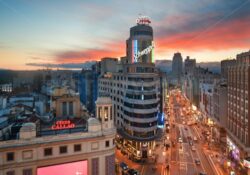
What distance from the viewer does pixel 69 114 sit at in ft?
138

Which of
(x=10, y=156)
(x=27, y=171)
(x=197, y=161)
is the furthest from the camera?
(x=197, y=161)

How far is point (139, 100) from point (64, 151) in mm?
27067

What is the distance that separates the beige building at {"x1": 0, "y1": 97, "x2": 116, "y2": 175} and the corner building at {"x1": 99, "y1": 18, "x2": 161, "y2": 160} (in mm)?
20281

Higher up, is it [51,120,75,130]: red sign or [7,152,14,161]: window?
[51,120,75,130]: red sign

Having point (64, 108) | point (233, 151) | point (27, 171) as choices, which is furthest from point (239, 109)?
point (27, 171)

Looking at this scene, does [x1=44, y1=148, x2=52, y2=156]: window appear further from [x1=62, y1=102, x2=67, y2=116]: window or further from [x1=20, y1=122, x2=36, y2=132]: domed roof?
[x1=62, y1=102, x2=67, y2=116]: window

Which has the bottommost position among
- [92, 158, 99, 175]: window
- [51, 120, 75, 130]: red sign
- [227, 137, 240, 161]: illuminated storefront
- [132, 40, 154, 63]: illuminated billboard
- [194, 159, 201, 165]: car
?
[194, 159, 201, 165]: car

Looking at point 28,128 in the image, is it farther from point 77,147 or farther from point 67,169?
point 67,169

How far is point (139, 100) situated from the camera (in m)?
54.0

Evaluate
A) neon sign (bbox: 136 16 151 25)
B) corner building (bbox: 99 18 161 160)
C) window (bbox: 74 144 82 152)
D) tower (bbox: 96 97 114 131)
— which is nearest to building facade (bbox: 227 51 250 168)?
corner building (bbox: 99 18 161 160)

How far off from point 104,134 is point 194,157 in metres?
32.5

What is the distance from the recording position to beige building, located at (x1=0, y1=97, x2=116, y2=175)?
90.7 ft

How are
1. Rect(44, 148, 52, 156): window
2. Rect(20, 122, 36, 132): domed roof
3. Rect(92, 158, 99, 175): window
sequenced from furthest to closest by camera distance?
1. Rect(92, 158, 99, 175): window
2. Rect(44, 148, 52, 156): window
3. Rect(20, 122, 36, 132): domed roof

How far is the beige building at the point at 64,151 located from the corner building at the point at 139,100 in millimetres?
20281
